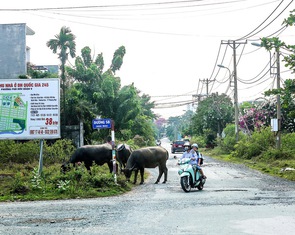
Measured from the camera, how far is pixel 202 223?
9.96 m

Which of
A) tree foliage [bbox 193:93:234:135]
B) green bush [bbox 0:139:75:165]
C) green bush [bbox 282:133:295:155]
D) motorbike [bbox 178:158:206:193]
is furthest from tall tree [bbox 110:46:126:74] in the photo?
motorbike [bbox 178:158:206:193]

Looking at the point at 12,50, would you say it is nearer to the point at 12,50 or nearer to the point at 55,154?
the point at 12,50

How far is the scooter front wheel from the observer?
17.0 m

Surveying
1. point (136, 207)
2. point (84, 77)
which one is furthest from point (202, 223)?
point (84, 77)

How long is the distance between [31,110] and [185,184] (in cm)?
700

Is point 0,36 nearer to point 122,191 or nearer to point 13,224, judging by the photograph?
point 122,191

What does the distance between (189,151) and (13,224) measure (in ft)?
28.8

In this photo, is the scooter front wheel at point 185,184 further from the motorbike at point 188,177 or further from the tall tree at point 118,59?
the tall tree at point 118,59

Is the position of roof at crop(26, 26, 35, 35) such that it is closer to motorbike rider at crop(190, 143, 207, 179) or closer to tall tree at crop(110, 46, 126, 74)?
tall tree at crop(110, 46, 126, 74)

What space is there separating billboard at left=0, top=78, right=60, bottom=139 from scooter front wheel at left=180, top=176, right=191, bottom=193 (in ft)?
19.0

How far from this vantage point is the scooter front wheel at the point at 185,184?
669 inches

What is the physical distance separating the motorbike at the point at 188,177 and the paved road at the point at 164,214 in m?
0.27

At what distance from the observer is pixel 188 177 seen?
1717cm

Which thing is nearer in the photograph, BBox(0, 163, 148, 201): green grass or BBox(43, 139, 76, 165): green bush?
BBox(0, 163, 148, 201): green grass
